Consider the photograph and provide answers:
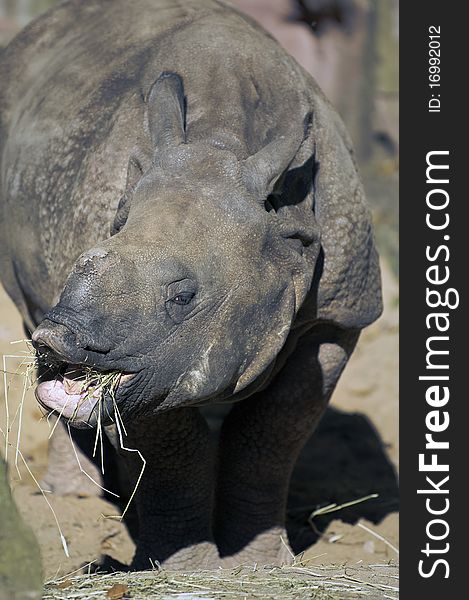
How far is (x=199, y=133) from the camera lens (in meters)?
5.01

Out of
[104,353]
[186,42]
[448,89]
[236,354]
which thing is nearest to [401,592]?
[236,354]

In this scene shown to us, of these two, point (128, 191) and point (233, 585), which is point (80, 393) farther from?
point (233, 585)

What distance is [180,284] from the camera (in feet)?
14.5

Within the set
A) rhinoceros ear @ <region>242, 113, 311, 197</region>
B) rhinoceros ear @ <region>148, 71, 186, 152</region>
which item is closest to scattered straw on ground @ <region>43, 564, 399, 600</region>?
rhinoceros ear @ <region>242, 113, 311, 197</region>

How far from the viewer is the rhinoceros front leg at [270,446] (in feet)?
19.3

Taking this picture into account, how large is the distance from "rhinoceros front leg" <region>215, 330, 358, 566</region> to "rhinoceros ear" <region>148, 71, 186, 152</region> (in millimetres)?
1443

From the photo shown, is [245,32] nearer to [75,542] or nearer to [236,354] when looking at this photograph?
[236,354]

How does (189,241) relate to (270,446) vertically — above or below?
above

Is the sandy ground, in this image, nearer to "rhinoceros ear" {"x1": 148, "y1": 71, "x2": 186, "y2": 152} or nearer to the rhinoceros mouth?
the rhinoceros mouth

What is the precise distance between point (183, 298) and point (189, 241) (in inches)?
8.3

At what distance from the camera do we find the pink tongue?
432 centimetres

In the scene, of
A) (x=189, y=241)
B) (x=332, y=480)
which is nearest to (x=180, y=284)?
(x=189, y=241)

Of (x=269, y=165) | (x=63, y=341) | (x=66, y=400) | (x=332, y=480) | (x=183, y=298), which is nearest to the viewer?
(x=63, y=341)

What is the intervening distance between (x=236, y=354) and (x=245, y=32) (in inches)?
74.9
